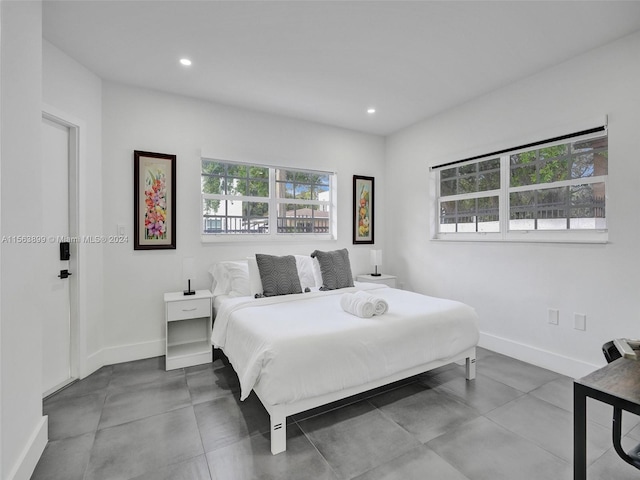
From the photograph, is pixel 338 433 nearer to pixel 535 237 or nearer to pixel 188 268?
pixel 188 268

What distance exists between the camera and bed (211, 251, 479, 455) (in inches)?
69.9

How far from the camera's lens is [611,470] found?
1.61 metres

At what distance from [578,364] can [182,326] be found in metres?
3.78

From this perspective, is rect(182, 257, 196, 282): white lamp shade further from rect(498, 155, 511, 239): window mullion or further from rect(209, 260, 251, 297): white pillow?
rect(498, 155, 511, 239): window mullion

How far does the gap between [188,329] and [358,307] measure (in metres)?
2.05

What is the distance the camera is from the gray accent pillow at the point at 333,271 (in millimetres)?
3303

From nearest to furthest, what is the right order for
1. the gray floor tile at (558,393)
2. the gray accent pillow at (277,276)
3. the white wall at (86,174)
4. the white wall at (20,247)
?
the white wall at (20,247) < the gray floor tile at (558,393) < the white wall at (86,174) < the gray accent pillow at (277,276)

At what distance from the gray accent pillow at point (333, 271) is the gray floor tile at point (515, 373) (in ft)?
4.99

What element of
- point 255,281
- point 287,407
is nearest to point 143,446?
point 287,407

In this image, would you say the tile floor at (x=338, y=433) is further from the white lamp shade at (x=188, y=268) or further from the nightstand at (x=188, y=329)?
the white lamp shade at (x=188, y=268)

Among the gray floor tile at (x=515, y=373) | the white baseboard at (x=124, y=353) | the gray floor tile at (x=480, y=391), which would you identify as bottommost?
the gray floor tile at (x=480, y=391)

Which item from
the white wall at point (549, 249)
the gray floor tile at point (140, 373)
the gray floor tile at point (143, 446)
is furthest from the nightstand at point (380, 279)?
the gray floor tile at point (143, 446)

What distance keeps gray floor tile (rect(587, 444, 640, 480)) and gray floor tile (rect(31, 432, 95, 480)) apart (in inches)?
104

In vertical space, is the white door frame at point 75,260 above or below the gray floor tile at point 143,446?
above
